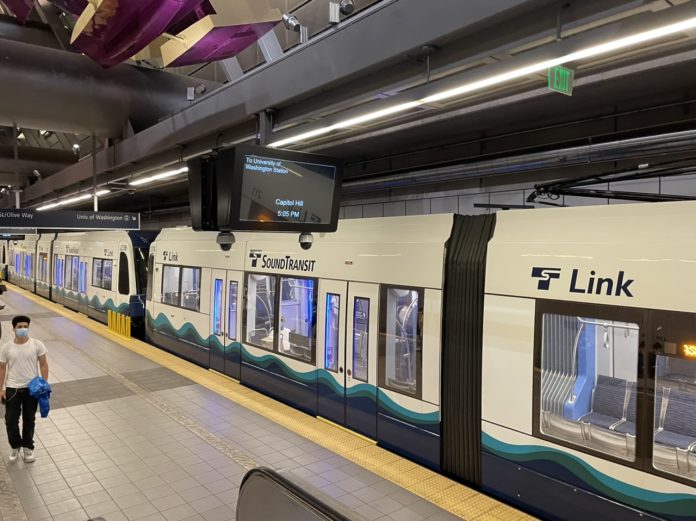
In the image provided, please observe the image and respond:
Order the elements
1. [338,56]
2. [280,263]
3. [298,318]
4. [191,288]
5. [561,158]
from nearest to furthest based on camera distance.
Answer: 1. [338,56]
2. [561,158]
3. [298,318]
4. [280,263]
5. [191,288]

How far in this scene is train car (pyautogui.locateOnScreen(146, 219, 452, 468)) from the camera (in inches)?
217

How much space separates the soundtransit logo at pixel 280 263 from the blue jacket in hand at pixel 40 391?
3407mm

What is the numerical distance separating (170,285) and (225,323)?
2936 millimetres

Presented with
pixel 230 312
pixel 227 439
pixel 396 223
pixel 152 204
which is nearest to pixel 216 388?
pixel 230 312

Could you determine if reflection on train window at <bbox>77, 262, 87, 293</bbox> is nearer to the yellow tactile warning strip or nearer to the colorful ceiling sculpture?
the yellow tactile warning strip

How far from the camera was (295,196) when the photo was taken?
17.0 feet

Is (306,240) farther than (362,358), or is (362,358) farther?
(306,240)

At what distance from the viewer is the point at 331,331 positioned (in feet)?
22.6

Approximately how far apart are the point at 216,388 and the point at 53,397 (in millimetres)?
2521

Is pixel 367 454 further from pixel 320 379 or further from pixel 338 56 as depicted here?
pixel 338 56

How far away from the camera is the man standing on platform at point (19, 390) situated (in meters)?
5.84

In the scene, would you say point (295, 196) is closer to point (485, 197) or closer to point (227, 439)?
point (227, 439)

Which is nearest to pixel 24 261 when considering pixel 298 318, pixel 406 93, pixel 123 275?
pixel 123 275

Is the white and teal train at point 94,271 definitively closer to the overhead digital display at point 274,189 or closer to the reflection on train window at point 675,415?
the overhead digital display at point 274,189
